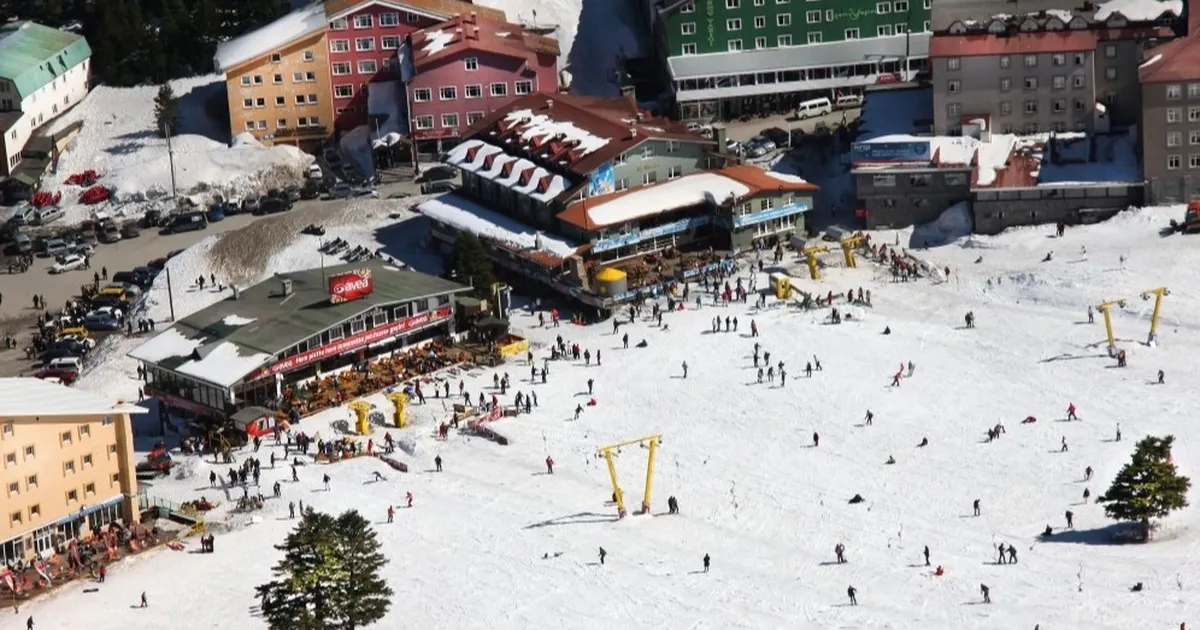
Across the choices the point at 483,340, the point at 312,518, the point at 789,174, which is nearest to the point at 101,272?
the point at 483,340

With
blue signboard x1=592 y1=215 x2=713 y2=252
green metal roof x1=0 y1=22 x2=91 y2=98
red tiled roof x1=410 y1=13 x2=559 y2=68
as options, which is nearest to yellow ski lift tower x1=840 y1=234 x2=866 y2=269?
blue signboard x1=592 y1=215 x2=713 y2=252

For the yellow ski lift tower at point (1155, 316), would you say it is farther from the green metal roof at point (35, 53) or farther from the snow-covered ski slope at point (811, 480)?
the green metal roof at point (35, 53)

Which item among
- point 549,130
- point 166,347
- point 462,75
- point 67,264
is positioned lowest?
point 166,347

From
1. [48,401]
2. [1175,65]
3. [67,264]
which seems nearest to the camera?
[48,401]

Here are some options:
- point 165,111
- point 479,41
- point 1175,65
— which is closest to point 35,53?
point 165,111

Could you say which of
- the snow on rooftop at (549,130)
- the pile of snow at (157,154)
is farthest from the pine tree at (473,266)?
the pile of snow at (157,154)

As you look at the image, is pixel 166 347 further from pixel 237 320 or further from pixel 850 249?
pixel 850 249

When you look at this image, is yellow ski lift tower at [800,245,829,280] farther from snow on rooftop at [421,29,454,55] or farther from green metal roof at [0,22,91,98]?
green metal roof at [0,22,91,98]
